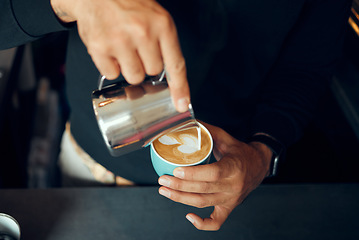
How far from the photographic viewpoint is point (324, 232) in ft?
2.59

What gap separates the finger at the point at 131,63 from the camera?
1.38 ft

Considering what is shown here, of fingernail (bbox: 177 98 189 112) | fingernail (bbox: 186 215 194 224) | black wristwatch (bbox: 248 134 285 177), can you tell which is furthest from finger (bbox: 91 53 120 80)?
black wristwatch (bbox: 248 134 285 177)

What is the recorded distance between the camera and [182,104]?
50 cm

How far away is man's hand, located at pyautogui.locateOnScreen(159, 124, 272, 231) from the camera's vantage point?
2.15 feet

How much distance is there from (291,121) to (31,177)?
1574 millimetres

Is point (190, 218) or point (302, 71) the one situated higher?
point (302, 71)

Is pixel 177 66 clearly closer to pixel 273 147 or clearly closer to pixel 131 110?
pixel 131 110

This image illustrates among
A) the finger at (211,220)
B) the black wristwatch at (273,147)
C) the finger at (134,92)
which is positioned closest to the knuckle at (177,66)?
the finger at (134,92)

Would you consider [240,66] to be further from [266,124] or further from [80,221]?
[80,221]

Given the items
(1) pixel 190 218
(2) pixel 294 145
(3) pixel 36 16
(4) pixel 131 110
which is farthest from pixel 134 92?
(2) pixel 294 145

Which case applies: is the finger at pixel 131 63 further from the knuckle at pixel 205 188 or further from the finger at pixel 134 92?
the knuckle at pixel 205 188

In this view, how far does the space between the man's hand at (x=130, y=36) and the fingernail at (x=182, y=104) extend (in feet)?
0.17

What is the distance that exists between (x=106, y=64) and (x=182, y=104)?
15 cm

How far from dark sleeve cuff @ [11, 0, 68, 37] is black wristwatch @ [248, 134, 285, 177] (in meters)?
0.67
